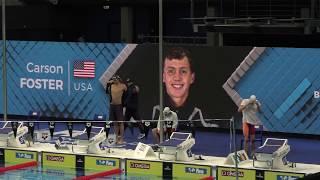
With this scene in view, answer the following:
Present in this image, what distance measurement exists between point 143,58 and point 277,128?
4.49m

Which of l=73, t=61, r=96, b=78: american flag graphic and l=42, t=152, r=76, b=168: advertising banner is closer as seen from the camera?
l=42, t=152, r=76, b=168: advertising banner

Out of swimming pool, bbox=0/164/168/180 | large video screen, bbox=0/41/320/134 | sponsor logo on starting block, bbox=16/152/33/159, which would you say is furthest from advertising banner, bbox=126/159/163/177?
large video screen, bbox=0/41/320/134

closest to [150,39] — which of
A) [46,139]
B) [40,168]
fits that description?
[46,139]

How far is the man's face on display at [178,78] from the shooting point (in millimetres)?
20469

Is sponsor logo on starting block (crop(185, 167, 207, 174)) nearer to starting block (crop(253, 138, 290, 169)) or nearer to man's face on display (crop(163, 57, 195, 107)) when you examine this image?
starting block (crop(253, 138, 290, 169))

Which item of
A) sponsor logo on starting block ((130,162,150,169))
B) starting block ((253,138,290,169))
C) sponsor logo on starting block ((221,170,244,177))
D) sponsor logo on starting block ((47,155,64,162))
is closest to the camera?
starting block ((253,138,290,169))

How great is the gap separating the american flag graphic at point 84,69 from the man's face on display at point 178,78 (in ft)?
8.14

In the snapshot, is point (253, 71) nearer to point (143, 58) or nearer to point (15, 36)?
point (143, 58)

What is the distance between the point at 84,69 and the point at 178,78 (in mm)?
3177

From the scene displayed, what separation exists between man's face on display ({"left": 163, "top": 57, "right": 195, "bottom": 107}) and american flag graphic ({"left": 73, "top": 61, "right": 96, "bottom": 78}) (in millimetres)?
2481

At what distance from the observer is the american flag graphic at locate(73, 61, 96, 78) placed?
21859 mm

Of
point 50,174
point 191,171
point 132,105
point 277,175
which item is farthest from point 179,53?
point 277,175

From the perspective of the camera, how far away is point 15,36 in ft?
100

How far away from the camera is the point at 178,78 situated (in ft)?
67.3
